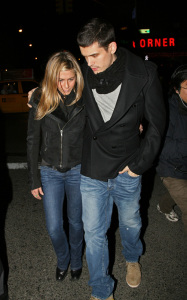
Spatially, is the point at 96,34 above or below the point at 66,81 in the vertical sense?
above

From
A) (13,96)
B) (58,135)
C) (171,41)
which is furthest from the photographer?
(171,41)

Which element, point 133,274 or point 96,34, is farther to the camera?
point 133,274

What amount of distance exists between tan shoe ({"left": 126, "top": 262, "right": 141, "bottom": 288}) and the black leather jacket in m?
1.26

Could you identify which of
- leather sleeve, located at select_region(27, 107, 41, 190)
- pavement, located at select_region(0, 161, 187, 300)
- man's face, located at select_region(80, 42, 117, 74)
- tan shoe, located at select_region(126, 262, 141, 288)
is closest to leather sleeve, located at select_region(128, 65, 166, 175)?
man's face, located at select_region(80, 42, 117, 74)

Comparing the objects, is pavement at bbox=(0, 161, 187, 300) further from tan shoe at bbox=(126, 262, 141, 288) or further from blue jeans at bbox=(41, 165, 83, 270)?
blue jeans at bbox=(41, 165, 83, 270)

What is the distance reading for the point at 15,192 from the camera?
4.88 meters

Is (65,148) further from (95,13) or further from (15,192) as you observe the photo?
(95,13)

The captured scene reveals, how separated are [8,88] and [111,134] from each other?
12.2 m

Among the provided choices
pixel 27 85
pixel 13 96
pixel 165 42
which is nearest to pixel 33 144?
pixel 13 96

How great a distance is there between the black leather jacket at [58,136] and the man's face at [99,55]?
0.40 m

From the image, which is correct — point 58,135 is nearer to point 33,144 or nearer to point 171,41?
point 33,144

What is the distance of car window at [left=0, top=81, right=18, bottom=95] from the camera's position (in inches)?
513

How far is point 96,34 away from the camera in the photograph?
6.70 ft

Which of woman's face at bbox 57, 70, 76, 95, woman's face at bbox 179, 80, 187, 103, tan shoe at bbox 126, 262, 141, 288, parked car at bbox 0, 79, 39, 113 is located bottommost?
parked car at bbox 0, 79, 39, 113
